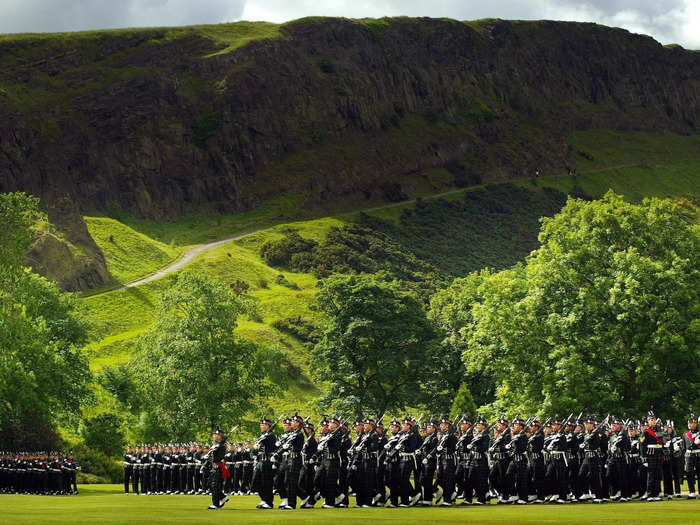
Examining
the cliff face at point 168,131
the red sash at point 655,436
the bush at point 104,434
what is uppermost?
the cliff face at point 168,131

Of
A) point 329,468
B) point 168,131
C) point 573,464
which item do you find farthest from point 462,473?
point 168,131

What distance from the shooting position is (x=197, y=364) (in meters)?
66.7

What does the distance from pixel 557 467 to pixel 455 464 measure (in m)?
3.24

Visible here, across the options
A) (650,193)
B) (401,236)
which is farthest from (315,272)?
(650,193)

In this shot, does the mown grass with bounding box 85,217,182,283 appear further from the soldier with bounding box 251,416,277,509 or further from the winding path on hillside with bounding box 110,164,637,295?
the soldier with bounding box 251,416,277,509

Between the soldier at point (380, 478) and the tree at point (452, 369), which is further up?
the tree at point (452, 369)

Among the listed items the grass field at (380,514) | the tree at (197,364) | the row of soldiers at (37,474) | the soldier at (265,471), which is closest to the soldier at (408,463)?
the grass field at (380,514)

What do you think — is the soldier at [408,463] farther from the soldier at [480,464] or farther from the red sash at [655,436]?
the red sash at [655,436]

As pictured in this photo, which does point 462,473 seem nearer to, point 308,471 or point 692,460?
point 308,471

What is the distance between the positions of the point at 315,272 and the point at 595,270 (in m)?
87.6

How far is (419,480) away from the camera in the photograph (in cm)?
3088

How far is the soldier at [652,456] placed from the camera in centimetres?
3070

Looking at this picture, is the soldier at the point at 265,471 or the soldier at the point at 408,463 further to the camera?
the soldier at the point at 408,463

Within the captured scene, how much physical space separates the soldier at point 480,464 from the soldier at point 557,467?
2058mm
